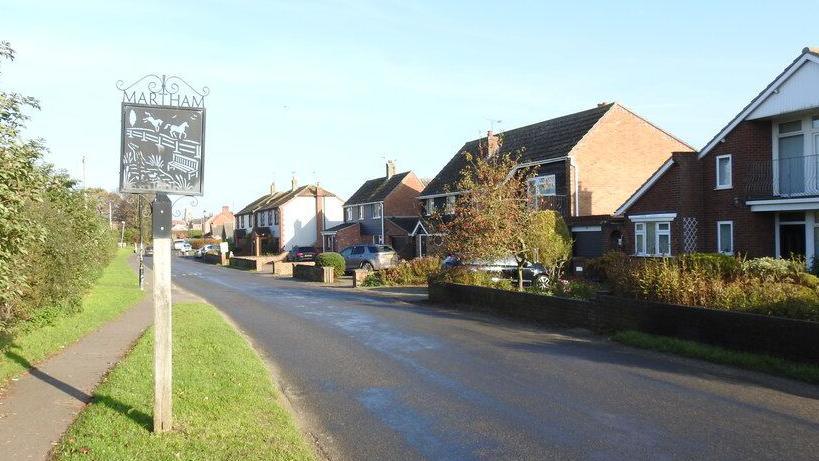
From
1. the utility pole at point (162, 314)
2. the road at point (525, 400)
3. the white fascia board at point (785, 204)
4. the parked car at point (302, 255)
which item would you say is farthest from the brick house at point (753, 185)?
the parked car at point (302, 255)

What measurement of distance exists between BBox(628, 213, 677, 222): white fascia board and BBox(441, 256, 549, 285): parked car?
5035 millimetres

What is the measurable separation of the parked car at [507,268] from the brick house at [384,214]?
2654 cm

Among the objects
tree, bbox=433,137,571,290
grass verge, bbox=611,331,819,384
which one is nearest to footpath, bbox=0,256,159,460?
grass verge, bbox=611,331,819,384

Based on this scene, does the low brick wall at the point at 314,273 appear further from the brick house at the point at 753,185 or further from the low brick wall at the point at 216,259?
the low brick wall at the point at 216,259

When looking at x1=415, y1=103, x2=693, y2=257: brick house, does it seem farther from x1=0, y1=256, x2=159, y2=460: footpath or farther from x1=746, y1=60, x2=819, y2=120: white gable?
x1=0, y1=256, x2=159, y2=460: footpath

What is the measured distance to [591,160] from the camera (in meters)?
35.3

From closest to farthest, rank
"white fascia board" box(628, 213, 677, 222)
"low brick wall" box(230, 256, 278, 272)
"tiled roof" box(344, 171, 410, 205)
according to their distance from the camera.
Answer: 1. "white fascia board" box(628, 213, 677, 222)
2. "low brick wall" box(230, 256, 278, 272)
3. "tiled roof" box(344, 171, 410, 205)

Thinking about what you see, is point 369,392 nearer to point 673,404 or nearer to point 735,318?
point 673,404

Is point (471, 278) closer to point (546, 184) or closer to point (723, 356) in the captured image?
point (723, 356)

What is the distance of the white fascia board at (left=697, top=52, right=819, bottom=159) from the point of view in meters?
22.0

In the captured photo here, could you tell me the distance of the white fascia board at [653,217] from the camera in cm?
2681

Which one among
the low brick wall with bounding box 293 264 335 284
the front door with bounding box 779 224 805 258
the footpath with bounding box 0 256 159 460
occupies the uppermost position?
the front door with bounding box 779 224 805 258

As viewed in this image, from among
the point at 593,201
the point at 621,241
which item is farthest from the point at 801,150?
the point at 593,201

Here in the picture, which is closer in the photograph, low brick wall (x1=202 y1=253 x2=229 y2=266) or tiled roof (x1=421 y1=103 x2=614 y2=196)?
tiled roof (x1=421 y1=103 x2=614 y2=196)
